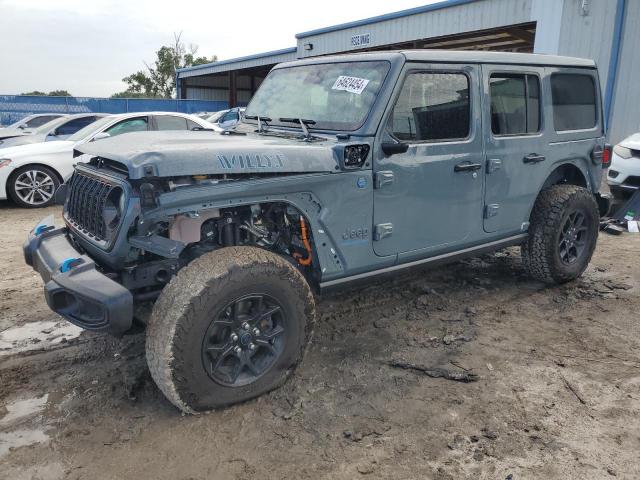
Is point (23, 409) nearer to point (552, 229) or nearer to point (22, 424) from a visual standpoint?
point (22, 424)

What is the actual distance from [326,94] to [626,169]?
249 inches

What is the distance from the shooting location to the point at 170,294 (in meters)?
2.64

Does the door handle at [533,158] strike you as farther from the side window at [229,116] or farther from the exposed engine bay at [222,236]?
the side window at [229,116]

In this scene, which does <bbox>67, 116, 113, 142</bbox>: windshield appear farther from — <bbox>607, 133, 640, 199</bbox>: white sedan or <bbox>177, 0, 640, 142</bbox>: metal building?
<bbox>177, 0, 640, 142</bbox>: metal building

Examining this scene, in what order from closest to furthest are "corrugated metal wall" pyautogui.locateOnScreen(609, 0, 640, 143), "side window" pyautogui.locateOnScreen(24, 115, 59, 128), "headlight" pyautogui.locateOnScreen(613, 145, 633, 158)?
1. "headlight" pyautogui.locateOnScreen(613, 145, 633, 158)
2. "corrugated metal wall" pyautogui.locateOnScreen(609, 0, 640, 143)
3. "side window" pyautogui.locateOnScreen(24, 115, 59, 128)

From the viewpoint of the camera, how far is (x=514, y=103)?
4.14m

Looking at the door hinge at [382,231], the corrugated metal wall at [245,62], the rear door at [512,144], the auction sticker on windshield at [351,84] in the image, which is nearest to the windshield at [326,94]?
the auction sticker on windshield at [351,84]

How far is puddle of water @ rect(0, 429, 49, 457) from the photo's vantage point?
2.60 m

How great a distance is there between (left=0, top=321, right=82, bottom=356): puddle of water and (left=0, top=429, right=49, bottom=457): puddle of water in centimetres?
102

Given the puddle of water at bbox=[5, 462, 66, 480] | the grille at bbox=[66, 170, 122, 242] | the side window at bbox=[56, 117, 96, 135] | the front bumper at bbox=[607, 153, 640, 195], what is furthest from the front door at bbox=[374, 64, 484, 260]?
the side window at bbox=[56, 117, 96, 135]

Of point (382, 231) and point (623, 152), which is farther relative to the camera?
point (623, 152)

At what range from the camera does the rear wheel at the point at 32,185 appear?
810 cm

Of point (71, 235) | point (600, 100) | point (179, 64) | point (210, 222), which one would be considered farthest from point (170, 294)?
point (179, 64)

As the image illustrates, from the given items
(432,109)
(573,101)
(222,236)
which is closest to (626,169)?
(573,101)
